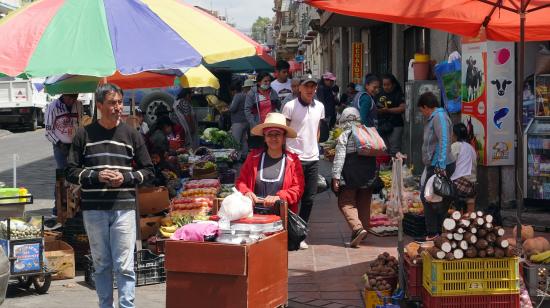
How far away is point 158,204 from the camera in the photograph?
988 centimetres

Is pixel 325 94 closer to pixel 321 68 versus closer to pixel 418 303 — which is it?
pixel 418 303

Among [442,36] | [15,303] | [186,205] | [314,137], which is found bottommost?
[15,303]

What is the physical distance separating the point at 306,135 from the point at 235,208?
3236 millimetres

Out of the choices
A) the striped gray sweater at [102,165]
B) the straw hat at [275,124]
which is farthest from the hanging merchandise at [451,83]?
the striped gray sweater at [102,165]

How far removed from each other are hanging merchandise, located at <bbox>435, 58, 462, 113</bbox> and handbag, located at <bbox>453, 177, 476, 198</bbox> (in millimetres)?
2165

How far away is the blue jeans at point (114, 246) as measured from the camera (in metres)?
6.23

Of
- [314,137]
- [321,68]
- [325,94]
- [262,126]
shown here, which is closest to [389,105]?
[325,94]

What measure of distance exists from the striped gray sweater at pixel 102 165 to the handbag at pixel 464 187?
464 centimetres

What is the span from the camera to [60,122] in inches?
436

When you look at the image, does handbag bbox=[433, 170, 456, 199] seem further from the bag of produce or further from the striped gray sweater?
the striped gray sweater

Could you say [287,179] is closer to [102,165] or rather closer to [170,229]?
[102,165]

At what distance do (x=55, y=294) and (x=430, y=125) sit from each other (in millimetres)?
4221

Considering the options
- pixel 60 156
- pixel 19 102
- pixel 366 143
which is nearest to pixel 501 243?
pixel 366 143

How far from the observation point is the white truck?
31.7 meters
